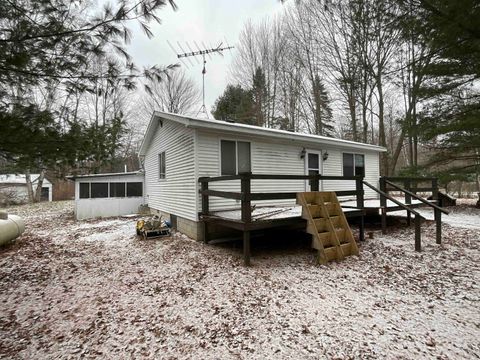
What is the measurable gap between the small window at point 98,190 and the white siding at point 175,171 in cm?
333

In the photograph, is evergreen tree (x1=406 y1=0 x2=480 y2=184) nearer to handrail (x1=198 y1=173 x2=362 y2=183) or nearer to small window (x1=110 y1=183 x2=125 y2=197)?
handrail (x1=198 y1=173 x2=362 y2=183)

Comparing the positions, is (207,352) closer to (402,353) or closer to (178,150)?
(402,353)

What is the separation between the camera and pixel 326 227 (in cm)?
537

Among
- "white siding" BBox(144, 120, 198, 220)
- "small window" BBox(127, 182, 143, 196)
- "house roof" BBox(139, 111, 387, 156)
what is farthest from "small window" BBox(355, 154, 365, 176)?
"small window" BBox(127, 182, 143, 196)

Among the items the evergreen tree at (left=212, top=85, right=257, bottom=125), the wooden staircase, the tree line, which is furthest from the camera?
the evergreen tree at (left=212, top=85, right=257, bottom=125)

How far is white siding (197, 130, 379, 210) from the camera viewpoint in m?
7.11

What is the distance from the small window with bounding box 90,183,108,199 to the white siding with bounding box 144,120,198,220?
10.9 ft

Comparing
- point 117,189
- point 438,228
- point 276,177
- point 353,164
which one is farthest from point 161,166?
point 438,228

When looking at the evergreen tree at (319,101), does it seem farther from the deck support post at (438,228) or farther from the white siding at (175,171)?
the deck support post at (438,228)

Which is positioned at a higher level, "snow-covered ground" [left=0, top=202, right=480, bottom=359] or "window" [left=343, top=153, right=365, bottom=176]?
"window" [left=343, top=153, right=365, bottom=176]

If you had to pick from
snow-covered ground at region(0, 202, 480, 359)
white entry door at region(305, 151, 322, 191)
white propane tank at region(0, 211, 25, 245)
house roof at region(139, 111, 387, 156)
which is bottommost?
snow-covered ground at region(0, 202, 480, 359)

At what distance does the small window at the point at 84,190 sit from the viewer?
1276cm

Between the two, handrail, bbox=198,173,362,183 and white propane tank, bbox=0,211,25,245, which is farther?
white propane tank, bbox=0,211,25,245

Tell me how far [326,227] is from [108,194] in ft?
38.6
